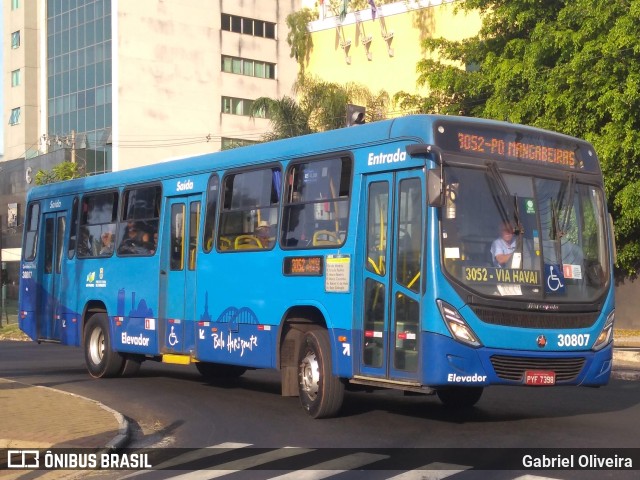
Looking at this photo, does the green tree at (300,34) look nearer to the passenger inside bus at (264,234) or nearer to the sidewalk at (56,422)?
the passenger inside bus at (264,234)

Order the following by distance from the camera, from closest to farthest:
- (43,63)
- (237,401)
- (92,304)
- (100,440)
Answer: (100,440) < (237,401) < (92,304) < (43,63)

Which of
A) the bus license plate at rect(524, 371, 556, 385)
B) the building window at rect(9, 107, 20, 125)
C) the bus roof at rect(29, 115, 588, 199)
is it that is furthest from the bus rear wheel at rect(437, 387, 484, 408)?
the building window at rect(9, 107, 20, 125)

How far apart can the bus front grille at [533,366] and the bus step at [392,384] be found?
2.51ft

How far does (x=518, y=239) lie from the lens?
11.5 m

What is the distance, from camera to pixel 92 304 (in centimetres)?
1875

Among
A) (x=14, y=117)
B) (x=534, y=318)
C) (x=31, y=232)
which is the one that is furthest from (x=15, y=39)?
(x=534, y=318)

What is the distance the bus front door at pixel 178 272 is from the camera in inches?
621

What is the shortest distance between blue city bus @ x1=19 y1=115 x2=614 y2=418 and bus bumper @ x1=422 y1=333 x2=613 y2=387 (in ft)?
0.06

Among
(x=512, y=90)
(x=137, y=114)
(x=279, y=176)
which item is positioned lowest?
(x=279, y=176)

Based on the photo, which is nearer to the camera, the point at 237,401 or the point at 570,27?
the point at 237,401

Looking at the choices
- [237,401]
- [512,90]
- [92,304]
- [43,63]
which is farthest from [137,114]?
[237,401]

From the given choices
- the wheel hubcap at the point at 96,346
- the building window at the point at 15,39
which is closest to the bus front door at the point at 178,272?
the wheel hubcap at the point at 96,346

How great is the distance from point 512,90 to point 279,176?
20775 mm

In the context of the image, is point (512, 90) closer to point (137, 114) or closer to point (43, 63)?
point (137, 114)
